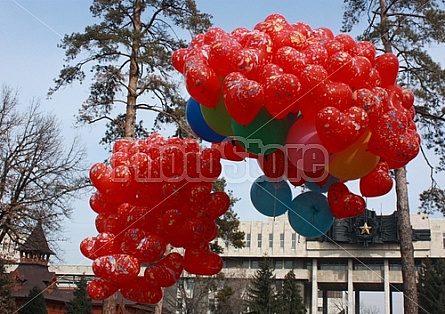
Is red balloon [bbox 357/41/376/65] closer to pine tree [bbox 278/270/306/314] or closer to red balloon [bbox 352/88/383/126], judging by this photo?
red balloon [bbox 352/88/383/126]

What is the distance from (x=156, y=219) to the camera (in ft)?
24.7

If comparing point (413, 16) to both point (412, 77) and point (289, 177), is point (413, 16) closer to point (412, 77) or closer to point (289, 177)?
point (412, 77)

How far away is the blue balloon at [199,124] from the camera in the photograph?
7.41 meters

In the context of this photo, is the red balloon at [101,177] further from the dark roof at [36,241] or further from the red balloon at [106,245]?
the dark roof at [36,241]

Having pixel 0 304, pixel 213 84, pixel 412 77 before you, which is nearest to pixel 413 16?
pixel 412 77

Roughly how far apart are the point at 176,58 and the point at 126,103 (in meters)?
6.84

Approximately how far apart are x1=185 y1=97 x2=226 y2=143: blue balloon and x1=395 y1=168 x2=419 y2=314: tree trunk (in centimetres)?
581

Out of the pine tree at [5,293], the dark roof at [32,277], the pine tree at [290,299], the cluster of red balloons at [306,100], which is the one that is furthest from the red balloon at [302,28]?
the pine tree at [290,299]

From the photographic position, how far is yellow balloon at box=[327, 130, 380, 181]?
21.1ft

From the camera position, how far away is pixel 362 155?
21.6ft

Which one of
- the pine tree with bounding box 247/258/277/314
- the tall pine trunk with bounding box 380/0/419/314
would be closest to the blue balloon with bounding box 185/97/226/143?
the tall pine trunk with bounding box 380/0/419/314

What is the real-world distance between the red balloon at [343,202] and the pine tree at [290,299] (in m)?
26.8

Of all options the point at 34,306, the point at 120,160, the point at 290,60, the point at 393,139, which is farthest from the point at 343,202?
the point at 34,306

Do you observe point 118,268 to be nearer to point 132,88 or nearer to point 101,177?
point 101,177
